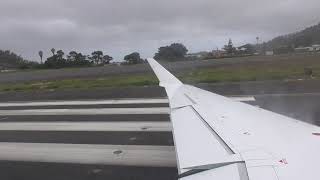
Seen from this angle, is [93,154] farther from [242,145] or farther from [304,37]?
[304,37]

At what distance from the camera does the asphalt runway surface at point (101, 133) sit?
256 inches

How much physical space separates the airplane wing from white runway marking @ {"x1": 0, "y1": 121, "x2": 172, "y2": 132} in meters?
3.90

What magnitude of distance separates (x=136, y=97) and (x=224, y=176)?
1267 centimetres

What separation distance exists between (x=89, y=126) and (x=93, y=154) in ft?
9.22

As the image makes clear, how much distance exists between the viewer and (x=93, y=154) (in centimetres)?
739

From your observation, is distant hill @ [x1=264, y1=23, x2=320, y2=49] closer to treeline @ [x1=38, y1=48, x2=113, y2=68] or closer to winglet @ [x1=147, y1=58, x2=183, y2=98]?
winglet @ [x1=147, y1=58, x2=183, y2=98]

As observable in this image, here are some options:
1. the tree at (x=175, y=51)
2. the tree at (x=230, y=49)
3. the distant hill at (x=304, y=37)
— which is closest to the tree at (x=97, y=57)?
the tree at (x=230, y=49)

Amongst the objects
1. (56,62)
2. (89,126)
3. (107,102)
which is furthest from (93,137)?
(56,62)

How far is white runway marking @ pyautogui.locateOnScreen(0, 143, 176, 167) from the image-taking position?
22.1 ft

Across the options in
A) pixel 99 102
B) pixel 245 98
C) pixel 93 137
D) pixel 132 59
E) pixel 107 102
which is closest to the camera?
pixel 93 137

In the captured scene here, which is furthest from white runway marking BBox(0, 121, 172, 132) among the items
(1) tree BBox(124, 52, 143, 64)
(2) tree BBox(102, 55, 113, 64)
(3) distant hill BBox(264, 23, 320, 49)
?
(2) tree BBox(102, 55, 113, 64)

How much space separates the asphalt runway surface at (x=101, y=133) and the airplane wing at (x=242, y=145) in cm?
134

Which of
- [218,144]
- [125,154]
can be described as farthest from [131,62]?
[218,144]

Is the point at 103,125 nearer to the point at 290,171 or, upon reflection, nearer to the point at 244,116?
the point at 244,116
